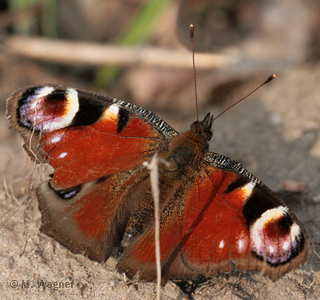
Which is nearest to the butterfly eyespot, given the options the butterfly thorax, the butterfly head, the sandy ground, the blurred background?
the sandy ground

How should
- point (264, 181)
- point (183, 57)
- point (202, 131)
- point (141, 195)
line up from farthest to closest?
1. point (183, 57)
2. point (264, 181)
3. point (202, 131)
4. point (141, 195)

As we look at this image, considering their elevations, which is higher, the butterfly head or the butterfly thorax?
the butterfly head

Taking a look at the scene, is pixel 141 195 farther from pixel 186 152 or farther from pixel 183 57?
pixel 183 57

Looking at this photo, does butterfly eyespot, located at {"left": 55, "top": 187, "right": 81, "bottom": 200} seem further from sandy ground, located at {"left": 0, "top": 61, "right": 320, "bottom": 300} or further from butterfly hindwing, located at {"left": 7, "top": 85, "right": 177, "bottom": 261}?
sandy ground, located at {"left": 0, "top": 61, "right": 320, "bottom": 300}

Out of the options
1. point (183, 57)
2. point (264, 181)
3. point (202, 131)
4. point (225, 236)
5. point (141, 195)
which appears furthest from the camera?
point (183, 57)

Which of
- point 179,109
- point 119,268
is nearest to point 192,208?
point 119,268

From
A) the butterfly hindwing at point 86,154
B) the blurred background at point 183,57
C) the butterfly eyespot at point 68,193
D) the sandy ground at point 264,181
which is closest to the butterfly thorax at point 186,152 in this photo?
the butterfly hindwing at point 86,154

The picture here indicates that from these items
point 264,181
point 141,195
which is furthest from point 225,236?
point 264,181
